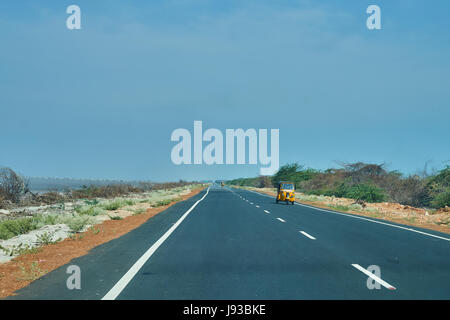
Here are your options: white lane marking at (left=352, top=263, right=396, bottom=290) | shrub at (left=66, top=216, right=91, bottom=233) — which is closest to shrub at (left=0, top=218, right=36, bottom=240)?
shrub at (left=66, top=216, right=91, bottom=233)

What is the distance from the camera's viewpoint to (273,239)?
11.6 m

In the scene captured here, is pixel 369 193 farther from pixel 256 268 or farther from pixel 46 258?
pixel 46 258

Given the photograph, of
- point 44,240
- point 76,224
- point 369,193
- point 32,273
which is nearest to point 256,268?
point 32,273

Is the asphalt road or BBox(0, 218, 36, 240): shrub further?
BBox(0, 218, 36, 240): shrub

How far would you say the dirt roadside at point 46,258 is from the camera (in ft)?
22.6

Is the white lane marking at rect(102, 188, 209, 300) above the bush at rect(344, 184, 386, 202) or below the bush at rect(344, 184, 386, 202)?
above

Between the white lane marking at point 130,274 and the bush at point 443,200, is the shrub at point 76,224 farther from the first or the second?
the bush at point 443,200

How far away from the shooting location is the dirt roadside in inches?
271

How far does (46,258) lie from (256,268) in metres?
5.06

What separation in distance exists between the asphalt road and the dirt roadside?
1.10 ft

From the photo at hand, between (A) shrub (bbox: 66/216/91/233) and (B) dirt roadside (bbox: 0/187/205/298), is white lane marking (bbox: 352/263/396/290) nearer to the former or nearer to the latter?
(B) dirt roadside (bbox: 0/187/205/298)

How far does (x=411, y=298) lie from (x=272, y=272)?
245 cm
